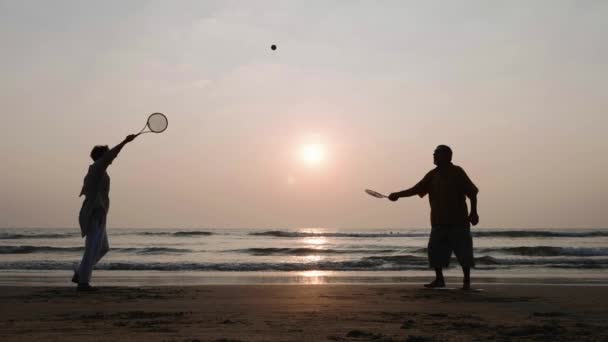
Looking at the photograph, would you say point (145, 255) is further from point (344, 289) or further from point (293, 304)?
→ point (293, 304)

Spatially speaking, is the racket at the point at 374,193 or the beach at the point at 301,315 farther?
the racket at the point at 374,193

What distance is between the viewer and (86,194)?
27.6ft

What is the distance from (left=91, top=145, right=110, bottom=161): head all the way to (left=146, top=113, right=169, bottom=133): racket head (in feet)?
2.24

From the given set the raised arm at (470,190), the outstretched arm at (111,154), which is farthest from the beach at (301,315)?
the outstretched arm at (111,154)

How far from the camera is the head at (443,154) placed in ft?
28.8

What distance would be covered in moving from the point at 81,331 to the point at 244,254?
20.4 m

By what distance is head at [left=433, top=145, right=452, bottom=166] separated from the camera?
878cm

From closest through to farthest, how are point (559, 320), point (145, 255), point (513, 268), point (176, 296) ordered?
point (559, 320), point (176, 296), point (513, 268), point (145, 255)

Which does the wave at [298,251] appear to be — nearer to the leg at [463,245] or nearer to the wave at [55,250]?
the wave at [55,250]

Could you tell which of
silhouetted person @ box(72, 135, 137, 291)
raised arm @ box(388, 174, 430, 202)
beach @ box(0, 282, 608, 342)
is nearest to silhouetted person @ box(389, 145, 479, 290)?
raised arm @ box(388, 174, 430, 202)

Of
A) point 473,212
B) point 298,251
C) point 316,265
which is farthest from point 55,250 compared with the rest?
point 473,212

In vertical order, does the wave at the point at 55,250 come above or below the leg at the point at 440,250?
below

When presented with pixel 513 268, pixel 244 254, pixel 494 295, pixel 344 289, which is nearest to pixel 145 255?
pixel 244 254

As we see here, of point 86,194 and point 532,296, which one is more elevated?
point 86,194
